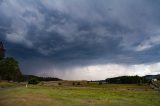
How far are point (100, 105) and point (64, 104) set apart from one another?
4.48m

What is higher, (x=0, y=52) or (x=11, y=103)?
(x=0, y=52)

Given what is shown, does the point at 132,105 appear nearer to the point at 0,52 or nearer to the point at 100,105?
the point at 100,105

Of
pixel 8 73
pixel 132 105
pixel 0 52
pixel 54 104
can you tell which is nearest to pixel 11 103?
pixel 54 104

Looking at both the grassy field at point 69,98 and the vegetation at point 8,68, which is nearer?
the grassy field at point 69,98

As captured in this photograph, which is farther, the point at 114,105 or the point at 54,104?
the point at 114,105

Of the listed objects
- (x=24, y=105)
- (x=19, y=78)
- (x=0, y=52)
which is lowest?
(x=24, y=105)

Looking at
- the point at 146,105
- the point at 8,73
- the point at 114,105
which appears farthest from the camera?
the point at 8,73

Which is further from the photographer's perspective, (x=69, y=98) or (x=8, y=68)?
(x=8, y=68)

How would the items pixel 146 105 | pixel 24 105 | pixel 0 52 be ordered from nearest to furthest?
pixel 24 105 < pixel 146 105 < pixel 0 52

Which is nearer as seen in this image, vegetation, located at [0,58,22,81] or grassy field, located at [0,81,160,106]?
grassy field, located at [0,81,160,106]

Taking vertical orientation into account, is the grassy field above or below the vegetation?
below

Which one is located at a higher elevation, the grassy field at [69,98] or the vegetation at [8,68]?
the vegetation at [8,68]

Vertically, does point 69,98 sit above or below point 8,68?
below

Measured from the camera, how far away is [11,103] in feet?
110
